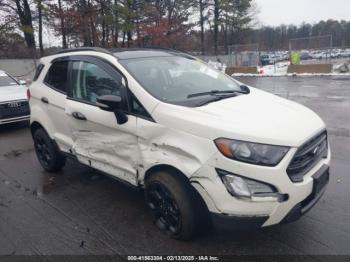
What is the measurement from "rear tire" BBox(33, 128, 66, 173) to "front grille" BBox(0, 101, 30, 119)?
134 inches

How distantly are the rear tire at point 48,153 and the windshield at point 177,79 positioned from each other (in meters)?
1.94

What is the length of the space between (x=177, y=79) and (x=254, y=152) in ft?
4.72

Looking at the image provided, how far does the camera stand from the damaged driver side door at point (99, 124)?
335cm

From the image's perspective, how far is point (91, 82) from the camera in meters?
3.86

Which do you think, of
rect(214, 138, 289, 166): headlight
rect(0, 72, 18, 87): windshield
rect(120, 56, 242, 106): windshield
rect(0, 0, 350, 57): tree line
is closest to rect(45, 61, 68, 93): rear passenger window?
rect(120, 56, 242, 106): windshield

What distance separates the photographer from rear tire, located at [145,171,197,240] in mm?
2865

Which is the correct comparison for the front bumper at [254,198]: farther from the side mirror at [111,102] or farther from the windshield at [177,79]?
the side mirror at [111,102]

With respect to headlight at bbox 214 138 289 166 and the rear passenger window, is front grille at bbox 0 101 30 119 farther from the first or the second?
headlight at bbox 214 138 289 166

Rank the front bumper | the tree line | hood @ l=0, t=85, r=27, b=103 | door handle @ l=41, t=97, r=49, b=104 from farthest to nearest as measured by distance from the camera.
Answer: the tree line → hood @ l=0, t=85, r=27, b=103 → door handle @ l=41, t=97, r=49, b=104 → the front bumper

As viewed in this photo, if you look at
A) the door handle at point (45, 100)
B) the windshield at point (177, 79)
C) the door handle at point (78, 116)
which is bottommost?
the door handle at point (78, 116)

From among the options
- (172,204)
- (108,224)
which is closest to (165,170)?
(172,204)

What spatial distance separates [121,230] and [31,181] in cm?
210

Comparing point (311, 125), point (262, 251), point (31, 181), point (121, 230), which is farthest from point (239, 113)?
point (31, 181)

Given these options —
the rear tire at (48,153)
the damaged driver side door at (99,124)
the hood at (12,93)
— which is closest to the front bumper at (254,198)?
the damaged driver side door at (99,124)
